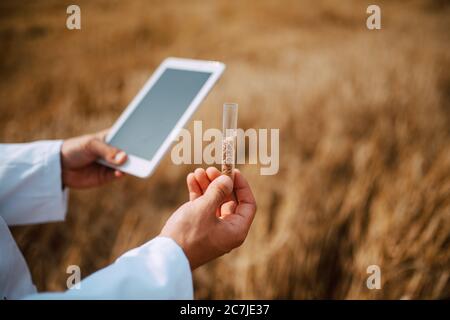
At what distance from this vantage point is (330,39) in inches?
109

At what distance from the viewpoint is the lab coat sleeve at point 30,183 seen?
40.9 inches

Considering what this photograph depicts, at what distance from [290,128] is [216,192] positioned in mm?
1180

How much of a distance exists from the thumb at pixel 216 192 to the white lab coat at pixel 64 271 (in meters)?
0.09

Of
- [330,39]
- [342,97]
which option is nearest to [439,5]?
[330,39]

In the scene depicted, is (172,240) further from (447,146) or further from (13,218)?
(447,146)

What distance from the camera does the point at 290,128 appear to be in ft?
6.05

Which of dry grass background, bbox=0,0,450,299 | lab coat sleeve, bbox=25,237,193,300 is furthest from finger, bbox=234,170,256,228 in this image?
dry grass background, bbox=0,0,450,299

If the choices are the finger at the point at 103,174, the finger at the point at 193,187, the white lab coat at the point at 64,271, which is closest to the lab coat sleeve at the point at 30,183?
the white lab coat at the point at 64,271

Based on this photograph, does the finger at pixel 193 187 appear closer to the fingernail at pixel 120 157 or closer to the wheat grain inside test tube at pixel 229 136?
the wheat grain inside test tube at pixel 229 136

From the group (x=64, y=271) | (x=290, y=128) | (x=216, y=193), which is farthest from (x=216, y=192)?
(x=290, y=128)

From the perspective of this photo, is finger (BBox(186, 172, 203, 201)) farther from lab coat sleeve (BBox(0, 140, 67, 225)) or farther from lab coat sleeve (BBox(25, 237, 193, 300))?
lab coat sleeve (BBox(0, 140, 67, 225))

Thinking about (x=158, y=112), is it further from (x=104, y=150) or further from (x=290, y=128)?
(x=290, y=128)

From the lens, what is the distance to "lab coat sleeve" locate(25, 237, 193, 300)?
573 mm
